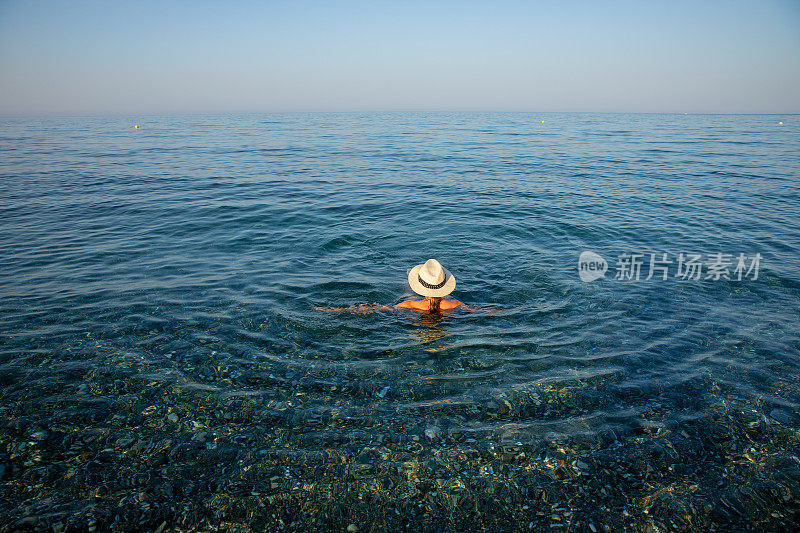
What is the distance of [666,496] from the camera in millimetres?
4473

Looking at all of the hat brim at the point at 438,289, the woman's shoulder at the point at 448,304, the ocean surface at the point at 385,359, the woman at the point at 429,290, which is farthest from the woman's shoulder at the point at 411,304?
the hat brim at the point at 438,289

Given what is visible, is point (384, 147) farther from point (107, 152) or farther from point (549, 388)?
point (549, 388)

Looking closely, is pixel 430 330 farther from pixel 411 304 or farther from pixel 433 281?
pixel 433 281

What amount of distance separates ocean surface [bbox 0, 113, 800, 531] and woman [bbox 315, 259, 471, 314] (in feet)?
0.64

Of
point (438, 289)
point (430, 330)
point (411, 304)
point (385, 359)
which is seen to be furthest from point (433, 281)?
point (385, 359)

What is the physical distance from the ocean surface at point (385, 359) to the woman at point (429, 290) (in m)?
0.20

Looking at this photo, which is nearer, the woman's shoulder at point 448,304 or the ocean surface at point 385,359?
the ocean surface at point 385,359

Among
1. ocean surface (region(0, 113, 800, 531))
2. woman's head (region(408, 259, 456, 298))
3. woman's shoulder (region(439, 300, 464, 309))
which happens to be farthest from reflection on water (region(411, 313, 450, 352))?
woman's head (region(408, 259, 456, 298))

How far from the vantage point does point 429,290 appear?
7.83 m

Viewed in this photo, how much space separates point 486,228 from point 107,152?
1359 inches

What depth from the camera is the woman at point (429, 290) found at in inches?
303

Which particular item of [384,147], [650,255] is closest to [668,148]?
[384,147]

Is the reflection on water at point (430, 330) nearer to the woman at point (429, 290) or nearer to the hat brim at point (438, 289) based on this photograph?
the woman at point (429, 290)

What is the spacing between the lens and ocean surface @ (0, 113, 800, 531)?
466 cm
